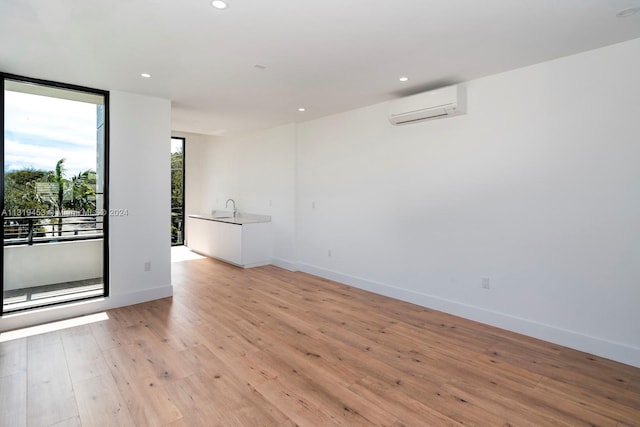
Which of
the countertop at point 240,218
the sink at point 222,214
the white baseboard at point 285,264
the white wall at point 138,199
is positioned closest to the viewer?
the white wall at point 138,199

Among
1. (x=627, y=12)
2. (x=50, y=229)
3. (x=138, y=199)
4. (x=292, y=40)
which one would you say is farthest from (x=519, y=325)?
(x=50, y=229)

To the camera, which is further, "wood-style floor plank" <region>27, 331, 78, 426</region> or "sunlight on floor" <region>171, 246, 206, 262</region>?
"sunlight on floor" <region>171, 246, 206, 262</region>

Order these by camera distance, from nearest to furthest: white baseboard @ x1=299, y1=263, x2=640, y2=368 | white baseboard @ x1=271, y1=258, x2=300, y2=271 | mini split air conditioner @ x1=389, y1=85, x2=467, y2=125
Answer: white baseboard @ x1=299, y1=263, x2=640, y2=368, mini split air conditioner @ x1=389, y1=85, x2=467, y2=125, white baseboard @ x1=271, y1=258, x2=300, y2=271

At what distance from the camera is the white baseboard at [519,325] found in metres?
2.81

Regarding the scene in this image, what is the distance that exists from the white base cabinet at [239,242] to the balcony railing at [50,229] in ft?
7.83

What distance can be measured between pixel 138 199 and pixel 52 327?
1639 mm

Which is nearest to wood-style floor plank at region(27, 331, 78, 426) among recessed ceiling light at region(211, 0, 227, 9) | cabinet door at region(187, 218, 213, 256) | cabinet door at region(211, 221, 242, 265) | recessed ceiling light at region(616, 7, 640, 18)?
recessed ceiling light at region(211, 0, 227, 9)

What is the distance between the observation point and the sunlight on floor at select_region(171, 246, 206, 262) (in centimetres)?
682

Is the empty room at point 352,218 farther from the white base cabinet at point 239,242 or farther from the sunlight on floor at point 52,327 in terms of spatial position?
the white base cabinet at point 239,242

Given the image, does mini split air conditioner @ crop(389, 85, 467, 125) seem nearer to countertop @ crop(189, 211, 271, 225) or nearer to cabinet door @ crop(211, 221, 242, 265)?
countertop @ crop(189, 211, 271, 225)

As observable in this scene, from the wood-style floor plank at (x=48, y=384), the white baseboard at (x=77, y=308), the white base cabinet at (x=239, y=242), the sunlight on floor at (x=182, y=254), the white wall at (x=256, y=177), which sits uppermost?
the white wall at (x=256, y=177)

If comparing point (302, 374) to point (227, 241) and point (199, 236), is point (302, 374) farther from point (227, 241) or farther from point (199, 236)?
point (199, 236)

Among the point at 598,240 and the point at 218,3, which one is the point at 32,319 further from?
the point at 598,240

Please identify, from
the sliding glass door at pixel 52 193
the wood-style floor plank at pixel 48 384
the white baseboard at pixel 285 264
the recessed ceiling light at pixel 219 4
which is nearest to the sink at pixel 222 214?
the white baseboard at pixel 285 264
